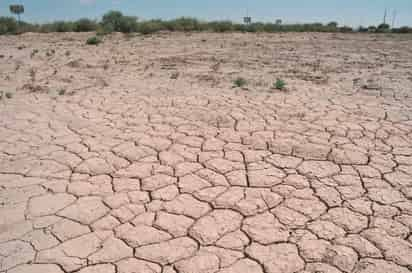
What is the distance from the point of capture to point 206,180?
2467mm

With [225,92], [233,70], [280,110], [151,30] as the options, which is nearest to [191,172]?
[280,110]

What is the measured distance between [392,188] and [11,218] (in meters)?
2.66

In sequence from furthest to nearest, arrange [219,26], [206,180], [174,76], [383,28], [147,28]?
[383,28], [219,26], [147,28], [174,76], [206,180]

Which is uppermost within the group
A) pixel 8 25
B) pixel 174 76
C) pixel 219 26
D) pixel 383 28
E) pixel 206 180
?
pixel 383 28

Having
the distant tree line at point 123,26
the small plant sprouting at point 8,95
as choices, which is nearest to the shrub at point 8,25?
the distant tree line at point 123,26

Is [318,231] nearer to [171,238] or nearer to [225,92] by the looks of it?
[171,238]

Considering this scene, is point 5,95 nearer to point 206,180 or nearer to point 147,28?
point 206,180

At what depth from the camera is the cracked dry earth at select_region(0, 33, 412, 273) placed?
1743 millimetres

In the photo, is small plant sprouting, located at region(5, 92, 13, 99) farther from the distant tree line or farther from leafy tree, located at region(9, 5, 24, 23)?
leafy tree, located at region(9, 5, 24, 23)

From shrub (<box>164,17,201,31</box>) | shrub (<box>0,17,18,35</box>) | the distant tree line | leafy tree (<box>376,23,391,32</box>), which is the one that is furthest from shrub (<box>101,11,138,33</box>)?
leafy tree (<box>376,23,391,32</box>)

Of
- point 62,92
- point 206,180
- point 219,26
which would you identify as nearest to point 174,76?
point 62,92

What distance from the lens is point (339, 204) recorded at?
2143mm

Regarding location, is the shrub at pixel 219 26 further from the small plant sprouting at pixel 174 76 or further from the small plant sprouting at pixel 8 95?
the small plant sprouting at pixel 8 95

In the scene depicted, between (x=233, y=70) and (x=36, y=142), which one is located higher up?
(x=233, y=70)
